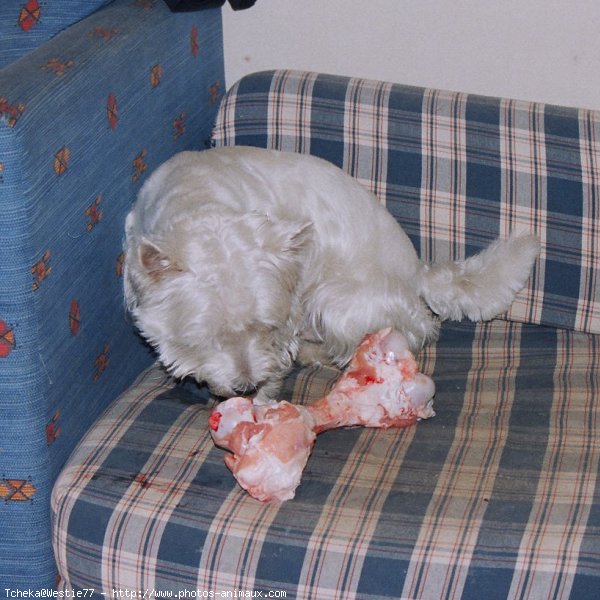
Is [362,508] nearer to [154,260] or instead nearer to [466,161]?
[154,260]

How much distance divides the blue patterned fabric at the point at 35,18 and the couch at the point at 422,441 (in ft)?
1.89

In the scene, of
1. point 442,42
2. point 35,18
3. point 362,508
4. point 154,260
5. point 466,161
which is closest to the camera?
point 362,508

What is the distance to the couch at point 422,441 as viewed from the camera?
6.47ft

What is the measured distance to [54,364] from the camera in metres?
2.27

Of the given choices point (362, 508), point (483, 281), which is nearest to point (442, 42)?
point (483, 281)

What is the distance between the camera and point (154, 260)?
2.21 metres

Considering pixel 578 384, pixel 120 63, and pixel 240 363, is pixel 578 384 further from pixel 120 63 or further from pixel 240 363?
pixel 120 63

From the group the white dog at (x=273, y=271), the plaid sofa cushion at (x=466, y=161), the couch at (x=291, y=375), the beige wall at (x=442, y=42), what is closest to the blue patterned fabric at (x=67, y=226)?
the couch at (x=291, y=375)

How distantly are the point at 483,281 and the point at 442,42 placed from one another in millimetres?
975

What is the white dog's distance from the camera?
7.36ft

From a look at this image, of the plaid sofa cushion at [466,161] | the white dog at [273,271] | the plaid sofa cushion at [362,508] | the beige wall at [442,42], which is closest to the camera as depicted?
the plaid sofa cushion at [362,508]

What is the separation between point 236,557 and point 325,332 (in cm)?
90

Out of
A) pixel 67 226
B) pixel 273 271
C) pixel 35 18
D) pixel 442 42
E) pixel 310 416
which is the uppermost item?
pixel 35 18

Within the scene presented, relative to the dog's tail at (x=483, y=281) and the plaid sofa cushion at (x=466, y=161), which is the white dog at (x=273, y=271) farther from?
Answer: the plaid sofa cushion at (x=466, y=161)
